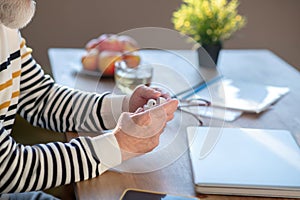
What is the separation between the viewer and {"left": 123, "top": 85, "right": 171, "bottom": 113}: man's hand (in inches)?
43.5

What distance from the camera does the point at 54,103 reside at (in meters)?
1.25

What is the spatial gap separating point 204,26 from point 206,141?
60 cm

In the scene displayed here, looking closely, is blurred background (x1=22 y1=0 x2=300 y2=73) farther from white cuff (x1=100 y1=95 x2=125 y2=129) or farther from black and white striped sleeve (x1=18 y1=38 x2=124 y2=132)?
white cuff (x1=100 y1=95 x2=125 y2=129)

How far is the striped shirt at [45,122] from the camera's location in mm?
941

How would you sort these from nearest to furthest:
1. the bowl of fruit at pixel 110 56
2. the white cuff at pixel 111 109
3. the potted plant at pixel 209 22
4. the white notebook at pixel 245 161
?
the white notebook at pixel 245 161 → the white cuff at pixel 111 109 → the bowl of fruit at pixel 110 56 → the potted plant at pixel 209 22

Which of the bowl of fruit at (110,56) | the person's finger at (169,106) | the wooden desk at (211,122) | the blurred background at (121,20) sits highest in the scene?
the person's finger at (169,106)

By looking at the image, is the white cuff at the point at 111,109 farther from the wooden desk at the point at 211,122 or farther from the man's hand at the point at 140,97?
the wooden desk at the point at 211,122

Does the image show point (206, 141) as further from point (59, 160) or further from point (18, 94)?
point (18, 94)

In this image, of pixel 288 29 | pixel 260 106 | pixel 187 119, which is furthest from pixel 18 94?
pixel 288 29

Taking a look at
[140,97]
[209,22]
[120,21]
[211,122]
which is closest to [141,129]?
[140,97]

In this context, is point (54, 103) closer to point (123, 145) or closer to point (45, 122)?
point (45, 122)

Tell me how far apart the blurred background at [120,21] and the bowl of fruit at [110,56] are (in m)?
1.14

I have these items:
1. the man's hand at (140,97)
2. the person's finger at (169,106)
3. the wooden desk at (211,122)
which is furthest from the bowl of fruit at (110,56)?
the person's finger at (169,106)

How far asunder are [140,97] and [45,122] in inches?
10.5
